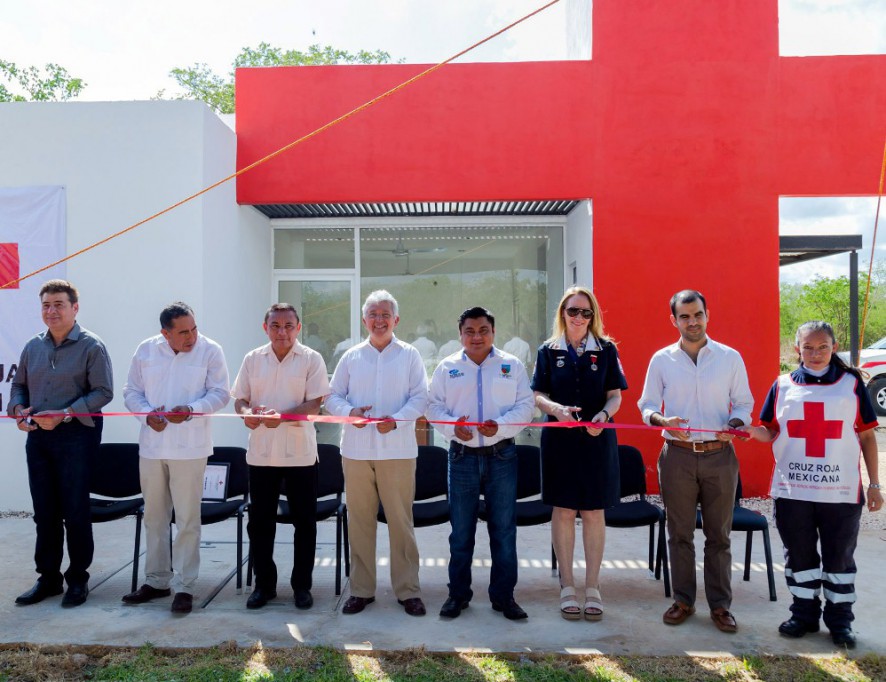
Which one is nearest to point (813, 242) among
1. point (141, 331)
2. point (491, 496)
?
point (491, 496)

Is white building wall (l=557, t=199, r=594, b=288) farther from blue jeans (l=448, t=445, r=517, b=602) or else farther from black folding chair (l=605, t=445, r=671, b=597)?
blue jeans (l=448, t=445, r=517, b=602)

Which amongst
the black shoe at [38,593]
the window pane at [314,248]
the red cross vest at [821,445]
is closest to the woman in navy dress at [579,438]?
the red cross vest at [821,445]

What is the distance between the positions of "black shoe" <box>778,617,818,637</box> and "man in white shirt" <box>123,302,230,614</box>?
3.06m

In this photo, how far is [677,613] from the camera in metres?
3.80

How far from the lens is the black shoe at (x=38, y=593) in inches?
160

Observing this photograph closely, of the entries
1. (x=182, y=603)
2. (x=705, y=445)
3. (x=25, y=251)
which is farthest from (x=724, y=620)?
(x=25, y=251)

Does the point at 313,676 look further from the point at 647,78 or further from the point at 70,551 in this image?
the point at 647,78

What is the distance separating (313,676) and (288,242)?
16.7ft

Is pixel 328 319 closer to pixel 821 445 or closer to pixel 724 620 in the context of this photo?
pixel 724 620

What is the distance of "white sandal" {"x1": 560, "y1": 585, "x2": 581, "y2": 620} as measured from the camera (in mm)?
3851

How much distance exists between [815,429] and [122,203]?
538cm

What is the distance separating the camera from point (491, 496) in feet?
12.8

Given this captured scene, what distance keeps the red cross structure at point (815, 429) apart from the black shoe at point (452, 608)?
191 centimetres

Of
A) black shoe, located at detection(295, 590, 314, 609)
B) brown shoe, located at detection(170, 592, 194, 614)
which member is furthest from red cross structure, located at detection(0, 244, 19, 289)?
black shoe, located at detection(295, 590, 314, 609)
